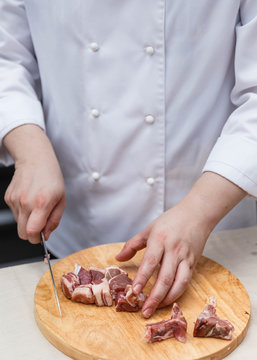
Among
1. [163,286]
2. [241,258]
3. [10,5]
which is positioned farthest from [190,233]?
[10,5]

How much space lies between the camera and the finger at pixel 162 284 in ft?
3.56

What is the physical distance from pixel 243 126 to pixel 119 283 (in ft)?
1.59

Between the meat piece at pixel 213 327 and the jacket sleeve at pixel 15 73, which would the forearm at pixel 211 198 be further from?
the jacket sleeve at pixel 15 73

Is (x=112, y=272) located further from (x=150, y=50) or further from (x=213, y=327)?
(x=150, y=50)

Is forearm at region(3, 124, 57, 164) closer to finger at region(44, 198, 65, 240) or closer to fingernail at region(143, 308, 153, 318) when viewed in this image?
finger at region(44, 198, 65, 240)

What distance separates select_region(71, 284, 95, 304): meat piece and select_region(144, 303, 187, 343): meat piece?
16cm

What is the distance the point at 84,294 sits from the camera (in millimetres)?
1126

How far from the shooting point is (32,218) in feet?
3.87

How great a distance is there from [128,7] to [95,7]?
9 centimetres

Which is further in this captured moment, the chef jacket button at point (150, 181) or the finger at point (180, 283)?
the chef jacket button at point (150, 181)

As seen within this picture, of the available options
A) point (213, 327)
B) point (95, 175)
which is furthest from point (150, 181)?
point (213, 327)

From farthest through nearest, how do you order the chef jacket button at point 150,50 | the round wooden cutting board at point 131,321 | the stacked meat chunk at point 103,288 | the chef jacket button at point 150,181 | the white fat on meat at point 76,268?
the chef jacket button at point 150,181 < the chef jacket button at point 150,50 < the white fat on meat at point 76,268 < the stacked meat chunk at point 103,288 < the round wooden cutting board at point 131,321

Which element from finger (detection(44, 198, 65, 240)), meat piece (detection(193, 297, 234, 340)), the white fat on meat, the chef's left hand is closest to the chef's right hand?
finger (detection(44, 198, 65, 240))

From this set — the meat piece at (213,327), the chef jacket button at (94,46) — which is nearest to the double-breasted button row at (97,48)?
the chef jacket button at (94,46)
